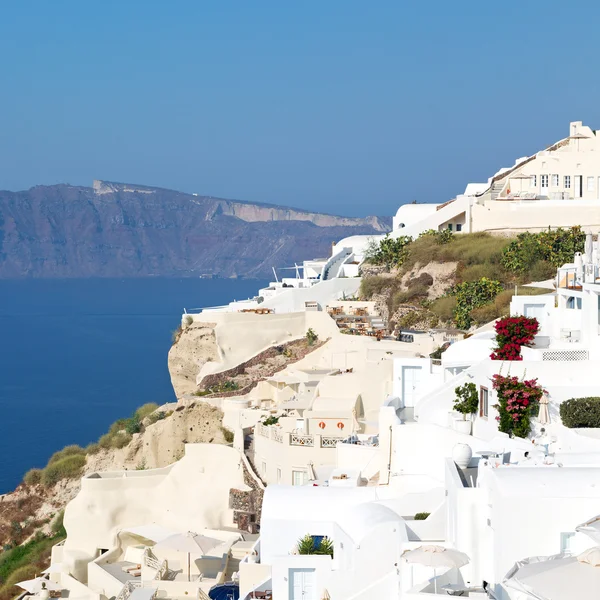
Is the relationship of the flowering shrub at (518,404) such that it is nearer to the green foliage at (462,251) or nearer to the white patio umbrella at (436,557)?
the white patio umbrella at (436,557)

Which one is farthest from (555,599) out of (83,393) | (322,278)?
(83,393)

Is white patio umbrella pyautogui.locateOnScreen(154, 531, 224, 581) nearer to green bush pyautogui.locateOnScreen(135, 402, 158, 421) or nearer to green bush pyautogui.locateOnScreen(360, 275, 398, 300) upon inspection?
green bush pyautogui.locateOnScreen(135, 402, 158, 421)

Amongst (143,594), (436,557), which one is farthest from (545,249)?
(436,557)

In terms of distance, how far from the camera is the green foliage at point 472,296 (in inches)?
1235

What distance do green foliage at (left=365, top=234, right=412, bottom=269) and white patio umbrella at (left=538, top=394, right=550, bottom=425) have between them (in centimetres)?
A: 2155

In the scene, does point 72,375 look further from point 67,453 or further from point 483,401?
point 483,401

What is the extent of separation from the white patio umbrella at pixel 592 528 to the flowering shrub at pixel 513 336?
619cm

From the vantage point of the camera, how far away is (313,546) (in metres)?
15.8

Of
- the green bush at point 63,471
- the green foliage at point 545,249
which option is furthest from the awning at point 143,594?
the green foliage at point 545,249

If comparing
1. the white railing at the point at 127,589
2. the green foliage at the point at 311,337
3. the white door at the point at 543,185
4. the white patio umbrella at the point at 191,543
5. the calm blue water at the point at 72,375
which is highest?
the white door at the point at 543,185

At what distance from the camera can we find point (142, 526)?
79.4 feet

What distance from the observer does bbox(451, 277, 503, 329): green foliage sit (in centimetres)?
3137

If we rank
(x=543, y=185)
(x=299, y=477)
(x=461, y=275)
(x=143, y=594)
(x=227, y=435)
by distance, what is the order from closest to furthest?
(x=143, y=594) < (x=299, y=477) < (x=227, y=435) < (x=461, y=275) < (x=543, y=185)

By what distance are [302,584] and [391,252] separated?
25.8 m
